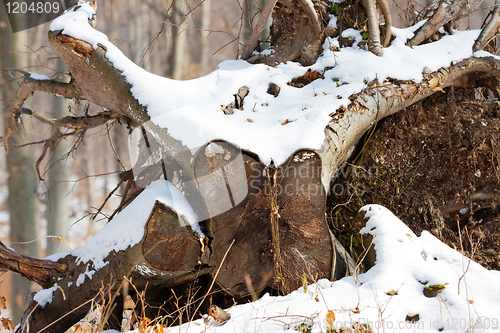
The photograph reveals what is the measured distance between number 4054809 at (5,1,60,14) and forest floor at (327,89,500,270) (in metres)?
7.00

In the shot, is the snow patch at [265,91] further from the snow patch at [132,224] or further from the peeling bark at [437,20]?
the snow patch at [132,224]

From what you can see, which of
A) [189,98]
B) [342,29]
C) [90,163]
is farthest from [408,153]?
[90,163]

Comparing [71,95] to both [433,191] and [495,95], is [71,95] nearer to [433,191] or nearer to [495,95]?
[433,191]

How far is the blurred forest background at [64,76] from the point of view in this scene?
13.3 ft

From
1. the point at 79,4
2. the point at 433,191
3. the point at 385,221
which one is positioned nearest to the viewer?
the point at 385,221

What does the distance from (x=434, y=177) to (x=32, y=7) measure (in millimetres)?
8588

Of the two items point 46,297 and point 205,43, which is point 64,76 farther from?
point 205,43

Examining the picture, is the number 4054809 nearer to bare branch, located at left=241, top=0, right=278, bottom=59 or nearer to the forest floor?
bare branch, located at left=241, top=0, right=278, bottom=59

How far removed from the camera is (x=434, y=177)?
137 inches

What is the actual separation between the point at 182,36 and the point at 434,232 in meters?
8.13

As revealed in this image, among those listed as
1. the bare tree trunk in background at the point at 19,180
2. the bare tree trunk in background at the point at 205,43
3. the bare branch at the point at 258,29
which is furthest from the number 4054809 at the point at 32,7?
the bare branch at the point at 258,29

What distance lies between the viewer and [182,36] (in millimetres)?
8984

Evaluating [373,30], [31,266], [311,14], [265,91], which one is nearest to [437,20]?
[373,30]

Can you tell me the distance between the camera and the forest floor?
132 inches
